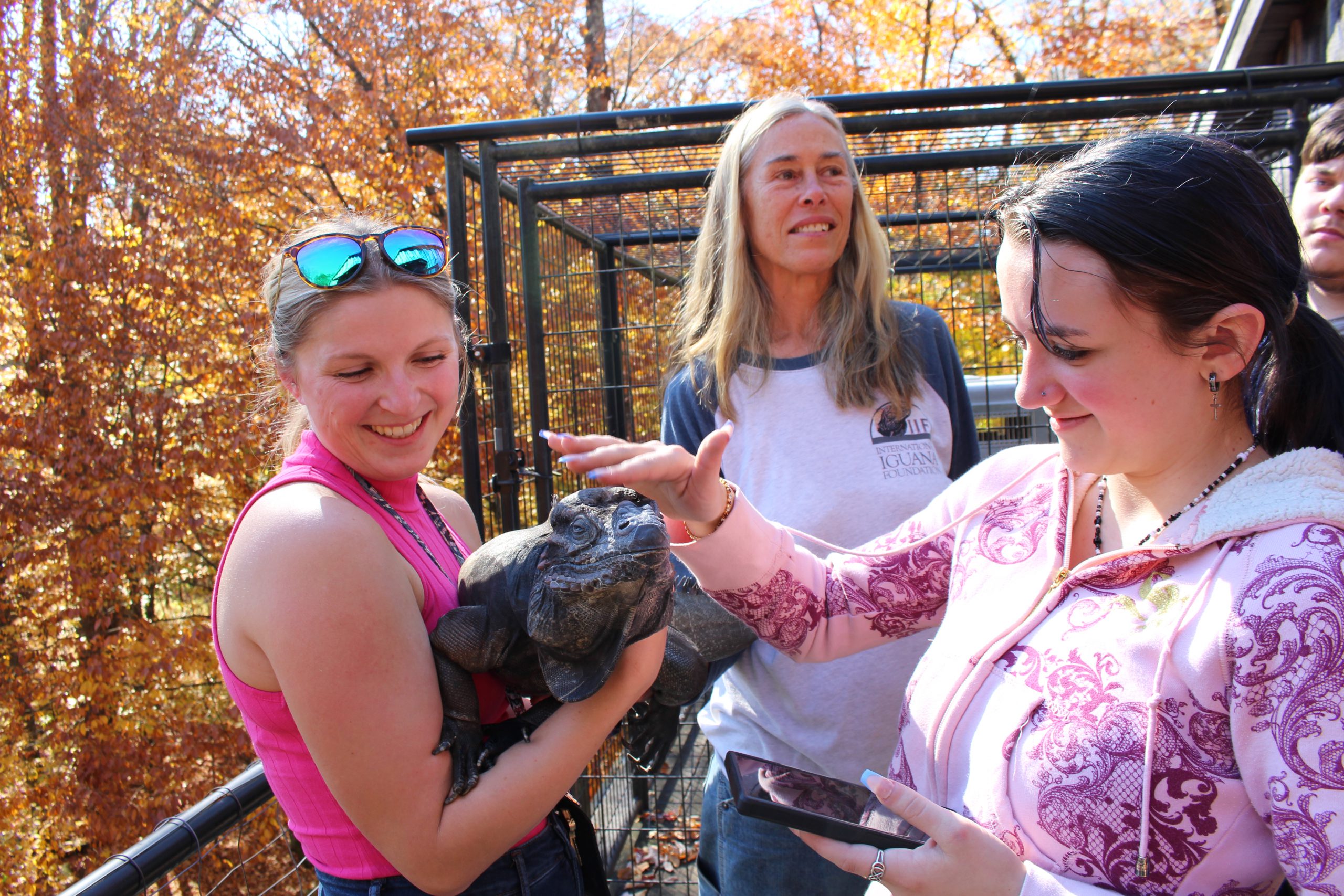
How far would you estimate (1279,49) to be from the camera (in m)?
5.93

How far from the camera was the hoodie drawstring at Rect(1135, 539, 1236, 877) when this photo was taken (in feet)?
3.59

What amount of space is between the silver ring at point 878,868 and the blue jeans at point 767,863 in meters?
0.78

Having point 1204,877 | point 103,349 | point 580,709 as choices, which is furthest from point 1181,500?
point 103,349

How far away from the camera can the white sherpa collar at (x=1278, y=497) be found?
1087 millimetres

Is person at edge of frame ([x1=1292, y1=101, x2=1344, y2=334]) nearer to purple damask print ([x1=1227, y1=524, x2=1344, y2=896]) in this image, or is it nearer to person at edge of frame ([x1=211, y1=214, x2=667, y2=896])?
purple damask print ([x1=1227, y1=524, x2=1344, y2=896])

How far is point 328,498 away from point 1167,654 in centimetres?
122

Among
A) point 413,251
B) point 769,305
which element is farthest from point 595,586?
point 769,305

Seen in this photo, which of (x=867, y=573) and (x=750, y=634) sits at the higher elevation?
(x=867, y=573)

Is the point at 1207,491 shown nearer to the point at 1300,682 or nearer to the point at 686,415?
the point at 1300,682

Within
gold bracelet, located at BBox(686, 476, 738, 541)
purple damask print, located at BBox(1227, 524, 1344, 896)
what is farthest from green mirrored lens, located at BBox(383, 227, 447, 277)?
purple damask print, located at BBox(1227, 524, 1344, 896)

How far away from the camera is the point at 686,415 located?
235cm

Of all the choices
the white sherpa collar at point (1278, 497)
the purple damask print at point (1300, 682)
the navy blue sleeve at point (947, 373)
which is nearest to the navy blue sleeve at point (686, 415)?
the navy blue sleeve at point (947, 373)

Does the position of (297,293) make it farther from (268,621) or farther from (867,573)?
(867,573)

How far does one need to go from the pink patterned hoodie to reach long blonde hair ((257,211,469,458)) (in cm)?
112
